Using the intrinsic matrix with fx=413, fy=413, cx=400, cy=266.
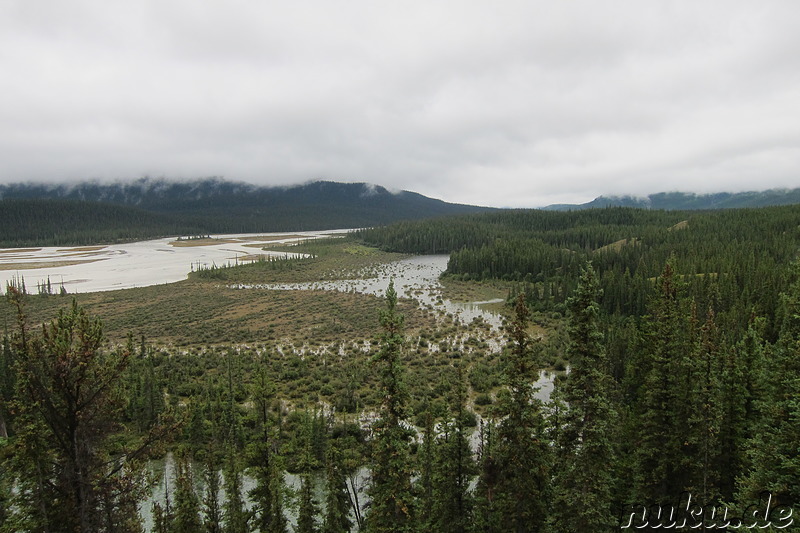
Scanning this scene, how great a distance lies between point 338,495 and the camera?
16.7 m

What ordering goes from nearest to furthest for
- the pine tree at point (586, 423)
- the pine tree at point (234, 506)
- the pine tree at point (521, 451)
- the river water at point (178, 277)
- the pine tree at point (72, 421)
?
1. the pine tree at point (72, 421)
2. the pine tree at point (586, 423)
3. the pine tree at point (521, 451)
4. the pine tree at point (234, 506)
5. the river water at point (178, 277)

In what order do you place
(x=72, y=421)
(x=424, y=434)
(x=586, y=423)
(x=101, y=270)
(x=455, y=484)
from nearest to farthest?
(x=72, y=421) → (x=586, y=423) → (x=455, y=484) → (x=424, y=434) → (x=101, y=270)

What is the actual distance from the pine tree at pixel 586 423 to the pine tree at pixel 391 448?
15.2 ft

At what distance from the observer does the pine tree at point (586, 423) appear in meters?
11.9

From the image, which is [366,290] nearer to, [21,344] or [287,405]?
[287,405]

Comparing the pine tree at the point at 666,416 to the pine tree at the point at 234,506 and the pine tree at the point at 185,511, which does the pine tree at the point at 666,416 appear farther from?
the pine tree at the point at 185,511

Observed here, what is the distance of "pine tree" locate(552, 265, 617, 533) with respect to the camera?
1188 centimetres

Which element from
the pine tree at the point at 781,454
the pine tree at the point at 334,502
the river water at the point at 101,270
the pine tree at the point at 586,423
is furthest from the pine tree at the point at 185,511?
the river water at the point at 101,270

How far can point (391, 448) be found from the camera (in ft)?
40.2

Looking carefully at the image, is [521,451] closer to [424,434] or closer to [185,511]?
[424,434]

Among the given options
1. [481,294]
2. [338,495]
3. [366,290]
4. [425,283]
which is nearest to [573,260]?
[481,294]

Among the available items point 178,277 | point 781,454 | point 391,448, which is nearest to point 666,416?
point 781,454

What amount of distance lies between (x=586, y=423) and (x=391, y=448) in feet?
19.0

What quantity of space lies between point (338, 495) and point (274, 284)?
8094 centimetres
